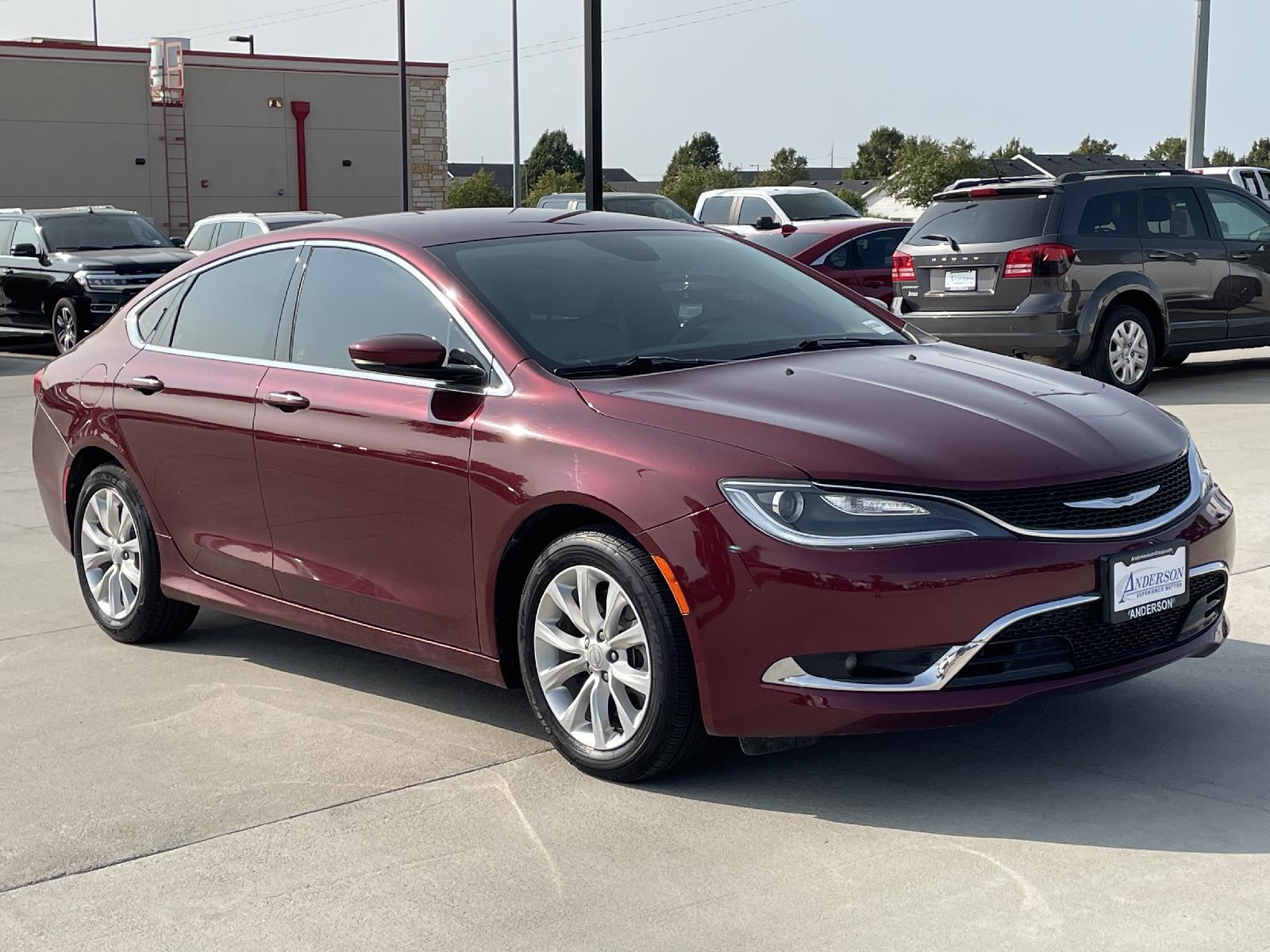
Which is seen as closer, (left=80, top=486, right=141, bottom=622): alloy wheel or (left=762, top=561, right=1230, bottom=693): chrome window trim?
(left=762, top=561, right=1230, bottom=693): chrome window trim

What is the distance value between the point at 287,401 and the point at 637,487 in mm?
1656

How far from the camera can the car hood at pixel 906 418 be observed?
4348 millimetres

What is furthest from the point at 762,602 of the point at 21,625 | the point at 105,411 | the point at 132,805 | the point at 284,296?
the point at 21,625

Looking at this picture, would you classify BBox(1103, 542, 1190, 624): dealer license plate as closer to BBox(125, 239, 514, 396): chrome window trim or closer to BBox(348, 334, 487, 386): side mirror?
BBox(125, 239, 514, 396): chrome window trim

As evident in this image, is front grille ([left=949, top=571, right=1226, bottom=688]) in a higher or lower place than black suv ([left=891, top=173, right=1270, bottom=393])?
lower

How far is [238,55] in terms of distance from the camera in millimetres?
44250

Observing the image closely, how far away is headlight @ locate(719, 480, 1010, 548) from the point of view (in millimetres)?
4242

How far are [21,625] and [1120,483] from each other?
14.8ft

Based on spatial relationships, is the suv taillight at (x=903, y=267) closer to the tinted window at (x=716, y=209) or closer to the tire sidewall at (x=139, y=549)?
the tinted window at (x=716, y=209)

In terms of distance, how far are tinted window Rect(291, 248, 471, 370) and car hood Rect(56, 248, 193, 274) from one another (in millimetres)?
15092

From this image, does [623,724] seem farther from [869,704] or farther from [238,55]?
[238,55]

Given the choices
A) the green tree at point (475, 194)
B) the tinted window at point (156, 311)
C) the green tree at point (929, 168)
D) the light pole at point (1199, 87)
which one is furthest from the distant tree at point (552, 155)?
the tinted window at point (156, 311)

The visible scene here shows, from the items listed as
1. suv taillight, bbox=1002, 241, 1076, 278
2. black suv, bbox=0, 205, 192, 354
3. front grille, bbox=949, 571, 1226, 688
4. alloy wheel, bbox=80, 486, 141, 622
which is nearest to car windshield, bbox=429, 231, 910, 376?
front grille, bbox=949, 571, 1226, 688

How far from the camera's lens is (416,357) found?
5004 mm
